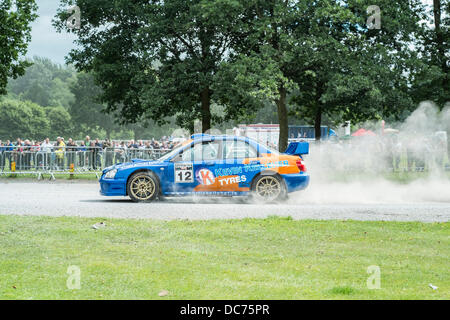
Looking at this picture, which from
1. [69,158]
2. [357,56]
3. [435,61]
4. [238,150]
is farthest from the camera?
[435,61]

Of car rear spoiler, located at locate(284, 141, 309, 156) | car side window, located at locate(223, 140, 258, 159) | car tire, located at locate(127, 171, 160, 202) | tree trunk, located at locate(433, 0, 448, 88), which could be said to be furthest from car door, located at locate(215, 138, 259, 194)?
tree trunk, located at locate(433, 0, 448, 88)

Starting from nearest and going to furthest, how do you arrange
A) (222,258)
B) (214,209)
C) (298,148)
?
(222,258) → (214,209) → (298,148)

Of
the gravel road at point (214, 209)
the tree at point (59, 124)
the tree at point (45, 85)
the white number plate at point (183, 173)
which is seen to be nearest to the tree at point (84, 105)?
the tree at point (59, 124)

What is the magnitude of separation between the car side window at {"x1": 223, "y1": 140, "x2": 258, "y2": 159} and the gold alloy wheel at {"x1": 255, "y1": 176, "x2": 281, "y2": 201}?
0.66 m

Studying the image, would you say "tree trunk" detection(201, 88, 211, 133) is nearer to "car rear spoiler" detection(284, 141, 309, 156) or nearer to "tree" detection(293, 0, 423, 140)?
"tree" detection(293, 0, 423, 140)

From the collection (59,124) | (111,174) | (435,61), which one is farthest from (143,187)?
(59,124)

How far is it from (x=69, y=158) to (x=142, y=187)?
10.0 m

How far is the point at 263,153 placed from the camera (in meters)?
14.4

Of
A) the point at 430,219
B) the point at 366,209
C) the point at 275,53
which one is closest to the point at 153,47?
the point at 275,53

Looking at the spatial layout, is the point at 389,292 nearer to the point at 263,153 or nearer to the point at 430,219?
the point at 430,219

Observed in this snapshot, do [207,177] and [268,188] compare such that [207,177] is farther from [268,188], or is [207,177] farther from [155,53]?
[155,53]

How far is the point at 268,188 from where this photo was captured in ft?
46.7

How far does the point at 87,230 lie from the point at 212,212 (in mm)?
3538

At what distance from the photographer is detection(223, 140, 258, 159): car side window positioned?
1434 cm
